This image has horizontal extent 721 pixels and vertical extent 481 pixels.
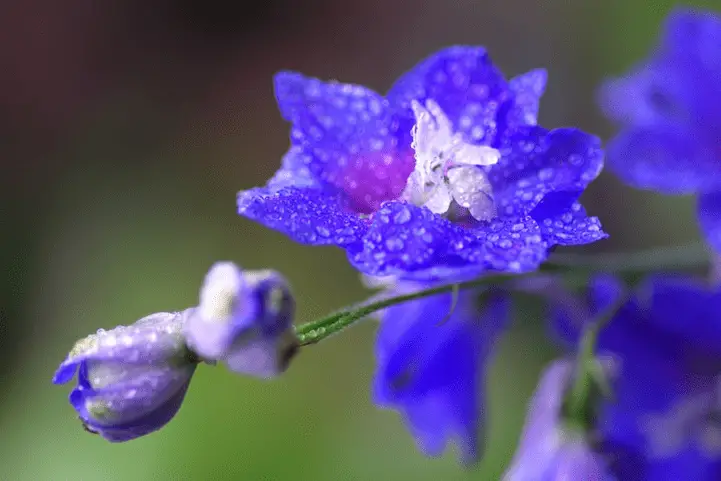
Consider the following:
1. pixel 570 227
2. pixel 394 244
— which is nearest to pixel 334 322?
pixel 394 244

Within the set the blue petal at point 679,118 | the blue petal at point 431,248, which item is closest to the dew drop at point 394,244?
the blue petal at point 431,248

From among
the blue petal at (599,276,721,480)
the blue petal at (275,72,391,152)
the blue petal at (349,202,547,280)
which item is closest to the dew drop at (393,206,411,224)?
the blue petal at (349,202,547,280)

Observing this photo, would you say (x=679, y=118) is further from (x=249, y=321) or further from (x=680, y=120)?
(x=249, y=321)

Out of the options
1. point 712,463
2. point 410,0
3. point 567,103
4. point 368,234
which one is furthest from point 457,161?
point 410,0

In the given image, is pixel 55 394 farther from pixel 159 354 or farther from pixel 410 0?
pixel 410 0

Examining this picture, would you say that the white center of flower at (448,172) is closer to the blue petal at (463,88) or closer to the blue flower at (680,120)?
the blue petal at (463,88)

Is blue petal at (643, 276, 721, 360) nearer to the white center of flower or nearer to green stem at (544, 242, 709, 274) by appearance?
green stem at (544, 242, 709, 274)

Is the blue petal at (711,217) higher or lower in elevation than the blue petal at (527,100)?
lower
